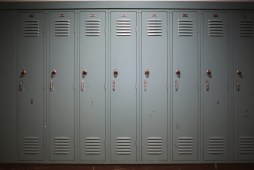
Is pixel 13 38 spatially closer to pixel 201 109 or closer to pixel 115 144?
pixel 115 144

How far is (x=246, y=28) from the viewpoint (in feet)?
10.3

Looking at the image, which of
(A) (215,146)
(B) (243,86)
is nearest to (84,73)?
(A) (215,146)

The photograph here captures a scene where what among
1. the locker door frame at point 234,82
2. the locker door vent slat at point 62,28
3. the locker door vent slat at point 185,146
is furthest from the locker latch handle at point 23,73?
the locker door frame at point 234,82

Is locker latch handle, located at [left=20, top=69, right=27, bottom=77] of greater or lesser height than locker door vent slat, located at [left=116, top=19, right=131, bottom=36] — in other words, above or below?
below

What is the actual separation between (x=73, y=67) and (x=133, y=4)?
1324 mm

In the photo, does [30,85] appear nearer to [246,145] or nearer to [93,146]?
[93,146]

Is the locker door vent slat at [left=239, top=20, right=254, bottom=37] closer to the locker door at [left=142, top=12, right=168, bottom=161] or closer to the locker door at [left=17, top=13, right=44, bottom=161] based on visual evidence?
the locker door at [left=142, top=12, right=168, bottom=161]

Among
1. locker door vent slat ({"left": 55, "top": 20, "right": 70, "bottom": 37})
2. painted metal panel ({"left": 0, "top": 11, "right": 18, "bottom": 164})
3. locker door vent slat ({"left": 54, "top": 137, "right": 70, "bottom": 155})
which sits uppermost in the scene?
locker door vent slat ({"left": 55, "top": 20, "right": 70, "bottom": 37})

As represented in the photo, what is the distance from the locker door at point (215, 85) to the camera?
3117mm

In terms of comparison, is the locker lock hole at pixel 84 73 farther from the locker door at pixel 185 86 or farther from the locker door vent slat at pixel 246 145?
the locker door vent slat at pixel 246 145

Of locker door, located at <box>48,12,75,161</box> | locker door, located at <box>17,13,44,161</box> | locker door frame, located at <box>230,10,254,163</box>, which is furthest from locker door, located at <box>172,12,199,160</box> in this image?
Answer: locker door, located at <box>17,13,44,161</box>

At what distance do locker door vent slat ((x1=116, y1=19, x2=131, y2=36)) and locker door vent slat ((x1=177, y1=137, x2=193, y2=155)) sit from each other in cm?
181

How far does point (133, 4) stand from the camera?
311 cm

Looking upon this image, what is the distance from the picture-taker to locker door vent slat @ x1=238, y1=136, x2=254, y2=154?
10.2 ft
